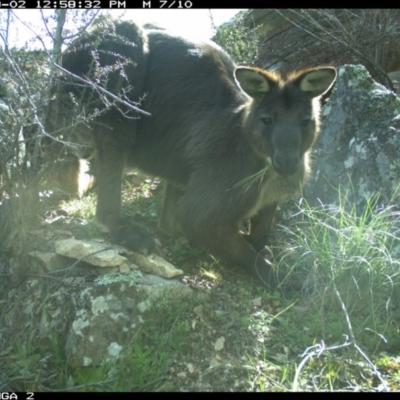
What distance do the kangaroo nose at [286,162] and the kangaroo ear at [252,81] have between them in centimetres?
71

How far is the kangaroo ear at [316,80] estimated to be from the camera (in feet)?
16.8

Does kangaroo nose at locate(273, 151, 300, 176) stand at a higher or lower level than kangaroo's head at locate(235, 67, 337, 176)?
lower

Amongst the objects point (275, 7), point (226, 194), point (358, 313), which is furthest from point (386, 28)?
point (358, 313)

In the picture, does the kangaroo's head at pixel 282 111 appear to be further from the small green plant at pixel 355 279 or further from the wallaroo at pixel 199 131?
the small green plant at pixel 355 279

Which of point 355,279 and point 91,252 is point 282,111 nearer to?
point 355,279

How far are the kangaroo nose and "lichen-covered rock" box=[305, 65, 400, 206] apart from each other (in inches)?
31.0

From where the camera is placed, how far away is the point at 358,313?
4.63m

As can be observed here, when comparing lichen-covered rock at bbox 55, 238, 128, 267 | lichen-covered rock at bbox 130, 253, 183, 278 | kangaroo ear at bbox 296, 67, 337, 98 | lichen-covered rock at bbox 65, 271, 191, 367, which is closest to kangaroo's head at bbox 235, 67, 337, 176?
kangaroo ear at bbox 296, 67, 337, 98

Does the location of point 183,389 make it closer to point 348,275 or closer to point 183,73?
point 348,275

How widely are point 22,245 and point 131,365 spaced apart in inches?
61.1

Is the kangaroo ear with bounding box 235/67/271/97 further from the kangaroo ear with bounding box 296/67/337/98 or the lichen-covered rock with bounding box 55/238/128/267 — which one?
the lichen-covered rock with bounding box 55/238/128/267

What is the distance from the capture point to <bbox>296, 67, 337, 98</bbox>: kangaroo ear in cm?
512

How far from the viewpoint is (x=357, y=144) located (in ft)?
19.4

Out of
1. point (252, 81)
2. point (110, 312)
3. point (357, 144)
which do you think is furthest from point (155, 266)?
point (357, 144)
